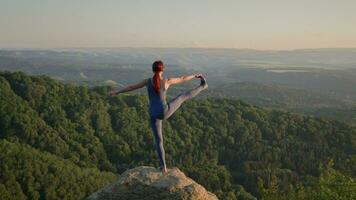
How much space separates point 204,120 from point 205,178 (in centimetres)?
4307

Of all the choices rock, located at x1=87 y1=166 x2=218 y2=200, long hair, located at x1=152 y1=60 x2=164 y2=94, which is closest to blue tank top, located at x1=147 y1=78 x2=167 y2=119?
long hair, located at x1=152 y1=60 x2=164 y2=94

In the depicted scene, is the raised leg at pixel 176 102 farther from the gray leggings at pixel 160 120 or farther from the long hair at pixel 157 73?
the long hair at pixel 157 73

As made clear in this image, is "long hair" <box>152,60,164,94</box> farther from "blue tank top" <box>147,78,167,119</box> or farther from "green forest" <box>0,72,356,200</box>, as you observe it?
"green forest" <box>0,72,356,200</box>

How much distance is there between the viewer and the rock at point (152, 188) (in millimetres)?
16633

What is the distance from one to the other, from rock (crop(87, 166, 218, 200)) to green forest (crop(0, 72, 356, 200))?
293 ft

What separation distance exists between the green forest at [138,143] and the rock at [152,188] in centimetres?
8944

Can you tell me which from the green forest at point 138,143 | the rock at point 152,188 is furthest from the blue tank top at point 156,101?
the green forest at point 138,143

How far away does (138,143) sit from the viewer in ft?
493

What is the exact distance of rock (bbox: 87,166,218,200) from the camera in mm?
Result: 16633

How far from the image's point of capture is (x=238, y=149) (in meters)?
Answer: 160

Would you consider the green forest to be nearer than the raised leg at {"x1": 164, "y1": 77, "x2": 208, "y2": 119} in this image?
No

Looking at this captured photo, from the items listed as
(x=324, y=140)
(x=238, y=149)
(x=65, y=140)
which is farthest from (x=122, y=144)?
(x=324, y=140)

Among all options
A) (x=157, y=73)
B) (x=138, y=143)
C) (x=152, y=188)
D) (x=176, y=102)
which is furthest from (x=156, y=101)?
(x=138, y=143)

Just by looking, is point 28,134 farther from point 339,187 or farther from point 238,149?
point 339,187
